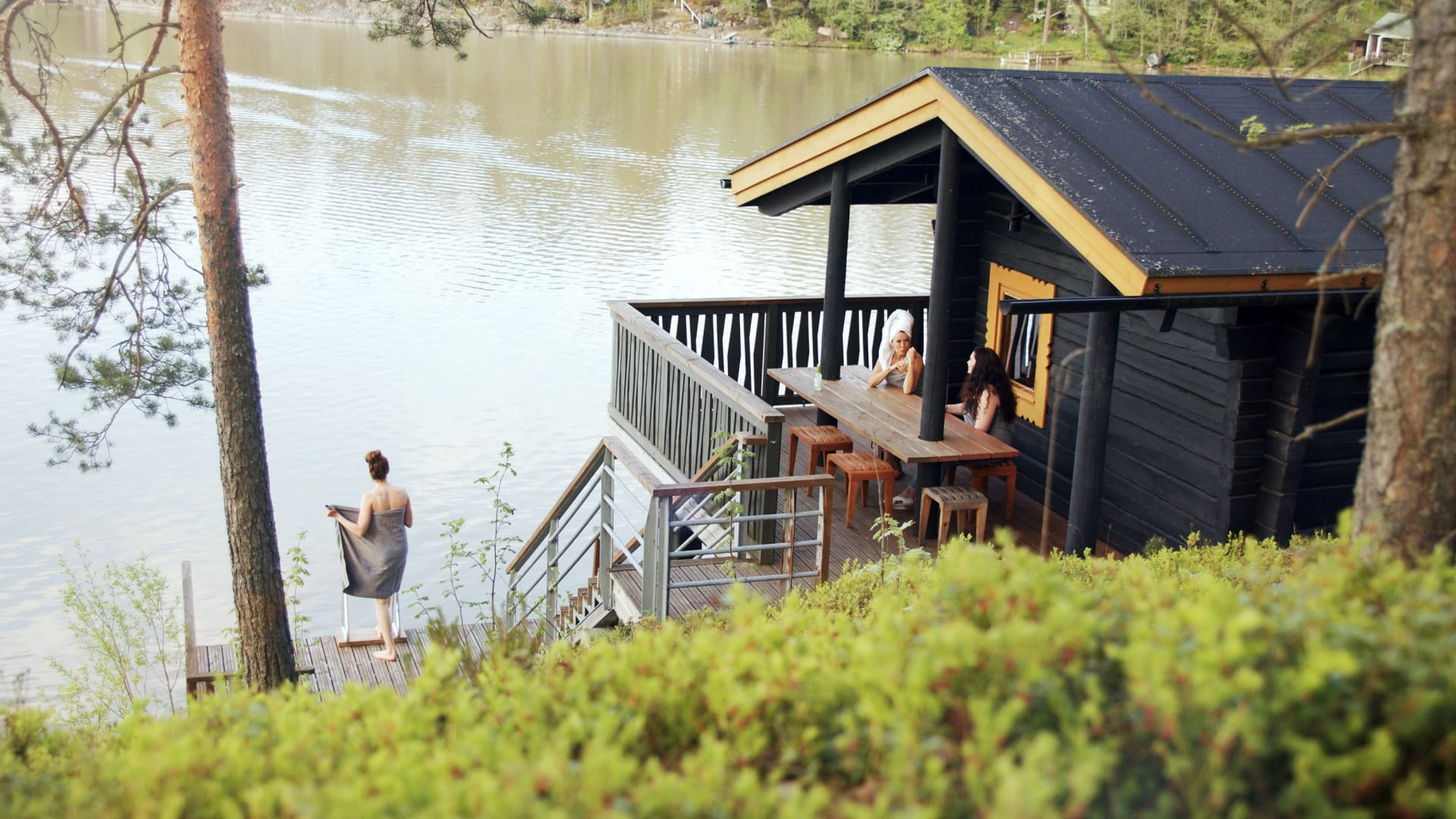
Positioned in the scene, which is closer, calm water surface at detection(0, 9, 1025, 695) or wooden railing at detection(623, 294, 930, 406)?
wooden railing at detection(623, 294, 930, 406)

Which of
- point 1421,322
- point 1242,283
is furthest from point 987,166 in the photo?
point 1421,322

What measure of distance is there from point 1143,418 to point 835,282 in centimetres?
256

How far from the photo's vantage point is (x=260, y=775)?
291 cm

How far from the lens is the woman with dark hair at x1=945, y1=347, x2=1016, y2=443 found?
8.83 m

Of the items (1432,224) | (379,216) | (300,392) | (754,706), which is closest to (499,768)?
(754,706)

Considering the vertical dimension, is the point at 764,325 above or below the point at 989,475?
above

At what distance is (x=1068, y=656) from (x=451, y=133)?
114ft

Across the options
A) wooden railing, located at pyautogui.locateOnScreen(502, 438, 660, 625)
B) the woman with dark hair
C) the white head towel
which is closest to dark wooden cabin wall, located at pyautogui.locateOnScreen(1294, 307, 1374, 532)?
the woman with dark hair

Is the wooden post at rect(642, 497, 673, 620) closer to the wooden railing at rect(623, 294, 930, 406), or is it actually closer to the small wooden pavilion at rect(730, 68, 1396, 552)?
the small wooden pavilion at rect(730, 68, 1396, 552)

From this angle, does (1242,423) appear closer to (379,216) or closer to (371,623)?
(371,623)

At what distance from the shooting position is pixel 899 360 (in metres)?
9.63

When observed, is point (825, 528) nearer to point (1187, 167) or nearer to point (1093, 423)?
point (1093, 423)

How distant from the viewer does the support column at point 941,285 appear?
8.12m

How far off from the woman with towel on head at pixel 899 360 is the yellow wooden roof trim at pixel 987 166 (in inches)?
50.9
